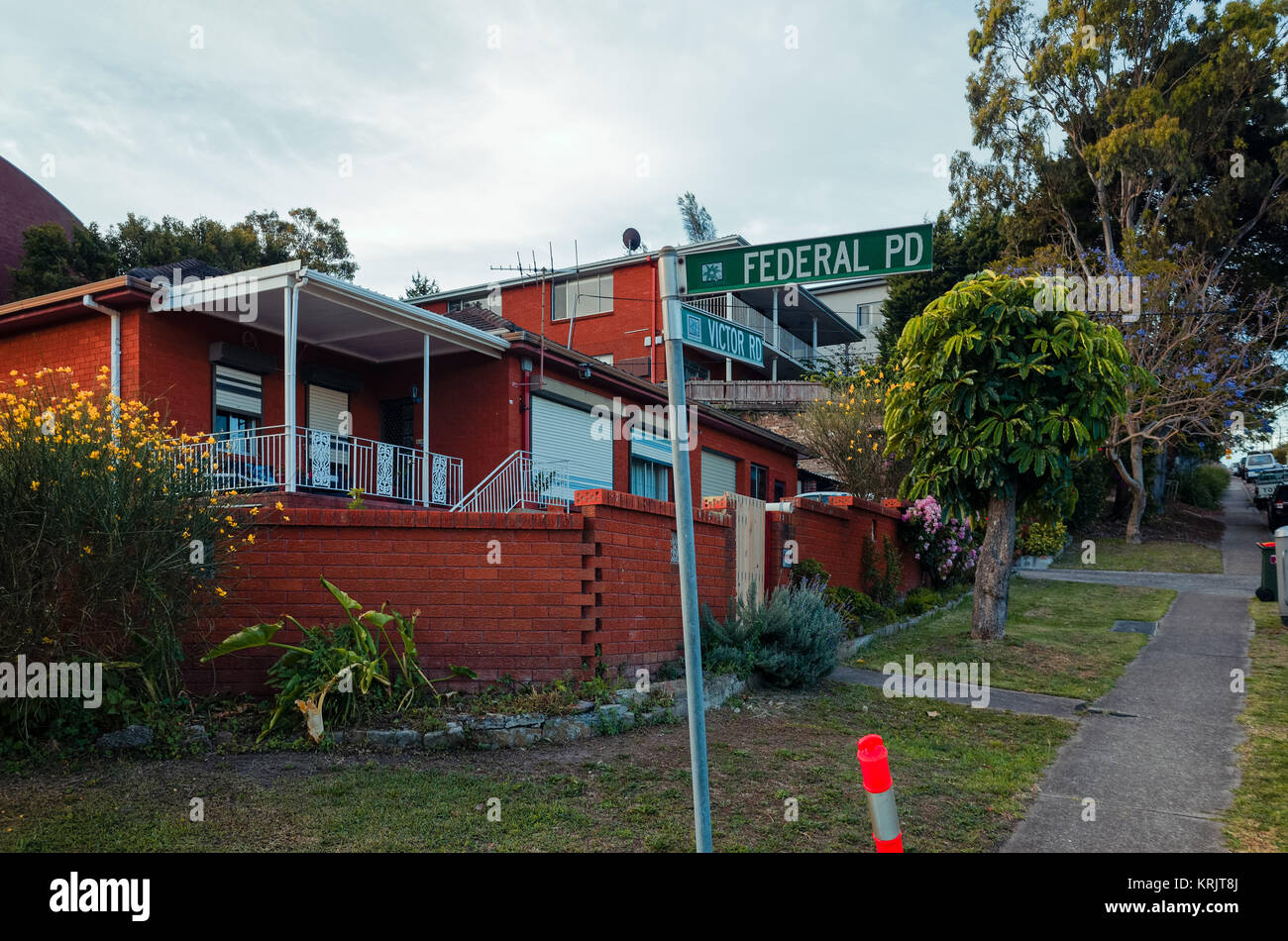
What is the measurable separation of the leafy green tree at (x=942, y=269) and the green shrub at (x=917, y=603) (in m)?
17.8

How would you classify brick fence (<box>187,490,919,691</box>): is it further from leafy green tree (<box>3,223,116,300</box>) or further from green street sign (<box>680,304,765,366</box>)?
leafy green tree (<box>3,223,116,300</box>)

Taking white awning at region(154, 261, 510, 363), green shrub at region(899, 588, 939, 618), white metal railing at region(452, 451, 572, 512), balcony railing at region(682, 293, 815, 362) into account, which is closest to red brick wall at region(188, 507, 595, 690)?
white awning at region(154, 261, 510, 363)

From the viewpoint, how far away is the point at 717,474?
22.9 metres

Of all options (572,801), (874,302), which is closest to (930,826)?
(572,801)

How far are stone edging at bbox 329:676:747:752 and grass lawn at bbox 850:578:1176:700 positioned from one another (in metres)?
4.28

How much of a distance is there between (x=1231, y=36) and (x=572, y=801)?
3005 centimetres

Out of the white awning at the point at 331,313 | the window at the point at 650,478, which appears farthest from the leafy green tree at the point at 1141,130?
the white awning at the point at 331,313

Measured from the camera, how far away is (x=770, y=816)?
5809 mm

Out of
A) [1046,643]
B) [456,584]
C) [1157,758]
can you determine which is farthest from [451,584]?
[1046,643]

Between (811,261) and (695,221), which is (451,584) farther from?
(695,221)

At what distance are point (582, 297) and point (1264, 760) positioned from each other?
25.2m

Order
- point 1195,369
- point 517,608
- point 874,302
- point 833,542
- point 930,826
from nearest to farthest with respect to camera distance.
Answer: point 930,826 → point 517,608 → point 833,542 → point 1195,369 → point 874,302

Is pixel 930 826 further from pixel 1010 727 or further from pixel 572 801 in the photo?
pixel 1010 727

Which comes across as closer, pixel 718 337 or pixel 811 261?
pixel 811 261
